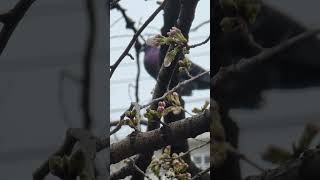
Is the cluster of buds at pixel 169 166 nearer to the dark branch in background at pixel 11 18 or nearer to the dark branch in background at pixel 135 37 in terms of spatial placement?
the dark branch in background at pixel 135 37

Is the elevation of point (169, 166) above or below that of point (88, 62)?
below

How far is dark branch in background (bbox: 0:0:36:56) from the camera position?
1099 mm

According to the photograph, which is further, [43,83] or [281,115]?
[43,83]

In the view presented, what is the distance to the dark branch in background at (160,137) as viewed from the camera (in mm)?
1004

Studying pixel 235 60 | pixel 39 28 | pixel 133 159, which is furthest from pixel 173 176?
pixel 39 28

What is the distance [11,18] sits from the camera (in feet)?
3.62

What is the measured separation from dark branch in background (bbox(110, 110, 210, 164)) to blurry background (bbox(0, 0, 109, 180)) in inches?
2.5

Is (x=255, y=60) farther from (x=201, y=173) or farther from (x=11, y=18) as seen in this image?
(x=11, y=18)

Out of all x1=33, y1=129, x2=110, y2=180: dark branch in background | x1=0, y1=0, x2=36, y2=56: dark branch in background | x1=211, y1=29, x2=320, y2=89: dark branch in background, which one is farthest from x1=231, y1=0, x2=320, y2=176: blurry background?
x1=0, y1=0, x2=36, y2=56: dark branch in background

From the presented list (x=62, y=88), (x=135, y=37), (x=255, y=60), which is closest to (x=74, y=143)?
(x=62, y=88)

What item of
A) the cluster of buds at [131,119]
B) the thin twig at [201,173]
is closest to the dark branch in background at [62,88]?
the cluster of buds at [131,119]

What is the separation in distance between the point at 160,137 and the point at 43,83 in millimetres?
252

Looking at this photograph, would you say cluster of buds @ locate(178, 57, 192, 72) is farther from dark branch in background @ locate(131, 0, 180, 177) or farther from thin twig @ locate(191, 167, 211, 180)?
thin twig @ locate(191, 167, 211, 180)

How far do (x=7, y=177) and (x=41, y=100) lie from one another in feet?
0.52
